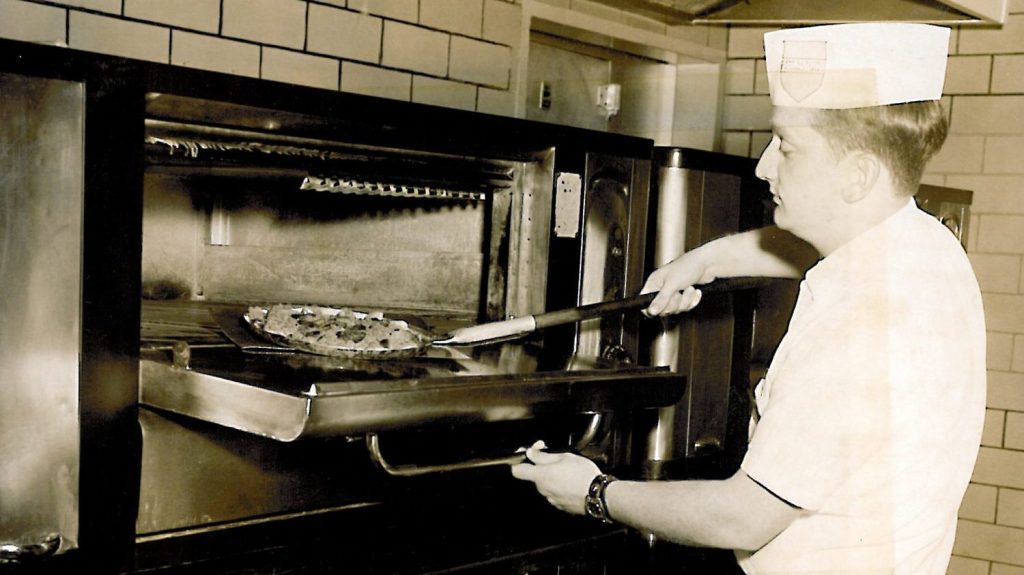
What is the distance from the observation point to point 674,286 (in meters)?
1.37

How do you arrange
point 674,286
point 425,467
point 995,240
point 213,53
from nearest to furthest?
1. point 425,467
2. point 674,286
3. point 213,53
4. point 995,240

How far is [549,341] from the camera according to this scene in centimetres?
133

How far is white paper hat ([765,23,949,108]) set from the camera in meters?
0.86

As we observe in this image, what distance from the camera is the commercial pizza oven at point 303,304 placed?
34.9 inches

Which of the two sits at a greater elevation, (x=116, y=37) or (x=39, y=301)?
(x=116, y=37)

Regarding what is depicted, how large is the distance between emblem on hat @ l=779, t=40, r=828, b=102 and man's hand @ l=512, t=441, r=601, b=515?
442mm

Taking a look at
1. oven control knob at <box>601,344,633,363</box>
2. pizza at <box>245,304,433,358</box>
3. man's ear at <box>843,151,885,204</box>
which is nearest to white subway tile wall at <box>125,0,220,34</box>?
pizza at <box>245,304,433,358</box>

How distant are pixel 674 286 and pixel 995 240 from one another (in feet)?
3.50

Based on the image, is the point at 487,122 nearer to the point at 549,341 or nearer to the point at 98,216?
the point at 549,341

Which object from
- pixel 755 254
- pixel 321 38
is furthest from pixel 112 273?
pixel 321 38

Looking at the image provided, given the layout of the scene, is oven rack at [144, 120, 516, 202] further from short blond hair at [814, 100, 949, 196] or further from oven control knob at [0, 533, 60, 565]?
short blond hair at [814, 100, 949, 196]

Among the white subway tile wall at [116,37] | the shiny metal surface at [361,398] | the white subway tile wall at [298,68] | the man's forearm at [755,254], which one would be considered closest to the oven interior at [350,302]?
the shiny metal surface at [361,398]

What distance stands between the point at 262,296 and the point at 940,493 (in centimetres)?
86

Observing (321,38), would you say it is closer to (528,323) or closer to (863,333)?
(528,323)
